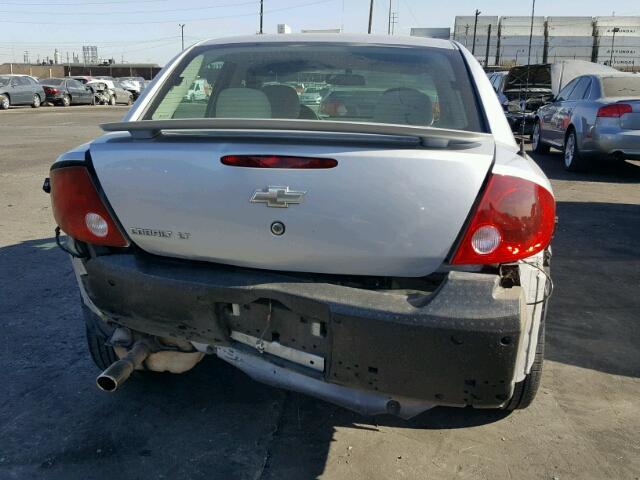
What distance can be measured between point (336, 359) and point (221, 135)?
0.96 meters

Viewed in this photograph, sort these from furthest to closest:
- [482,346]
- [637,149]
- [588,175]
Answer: [588,175], [637,149], [482,346]

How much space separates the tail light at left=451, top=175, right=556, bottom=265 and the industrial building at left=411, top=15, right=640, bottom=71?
76063mm

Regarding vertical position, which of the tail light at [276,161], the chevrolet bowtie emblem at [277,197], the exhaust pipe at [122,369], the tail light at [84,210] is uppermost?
the tail light at [276,161]

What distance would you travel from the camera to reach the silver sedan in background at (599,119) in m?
9.50

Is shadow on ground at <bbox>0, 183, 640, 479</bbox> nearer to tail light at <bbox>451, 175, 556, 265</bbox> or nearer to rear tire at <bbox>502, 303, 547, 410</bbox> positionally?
rear tire at <bbox>502, 303, 547, 410</bbox>

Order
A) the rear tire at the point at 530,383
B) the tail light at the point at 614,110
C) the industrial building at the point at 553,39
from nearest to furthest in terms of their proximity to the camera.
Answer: the rear tire at the point at 530,383 < the tail light at the point at 614,110 < the industrial building at the point at 553,39

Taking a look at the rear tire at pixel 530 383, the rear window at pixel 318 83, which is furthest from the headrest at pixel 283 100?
the rear tire at pixel 530 383

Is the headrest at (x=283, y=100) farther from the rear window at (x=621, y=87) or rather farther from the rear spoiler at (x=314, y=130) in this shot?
the rear window at (x=621, y=87)

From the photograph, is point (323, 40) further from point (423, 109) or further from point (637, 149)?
point (637, 149)

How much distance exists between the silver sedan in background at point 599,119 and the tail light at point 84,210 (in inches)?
348

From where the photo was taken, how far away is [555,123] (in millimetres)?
A: 11828

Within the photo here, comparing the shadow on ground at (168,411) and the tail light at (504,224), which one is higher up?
the tail light at (504,224)

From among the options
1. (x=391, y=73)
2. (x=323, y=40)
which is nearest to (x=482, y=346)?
(x=391, y=73)

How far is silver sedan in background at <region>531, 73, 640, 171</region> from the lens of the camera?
9500 millimetres
